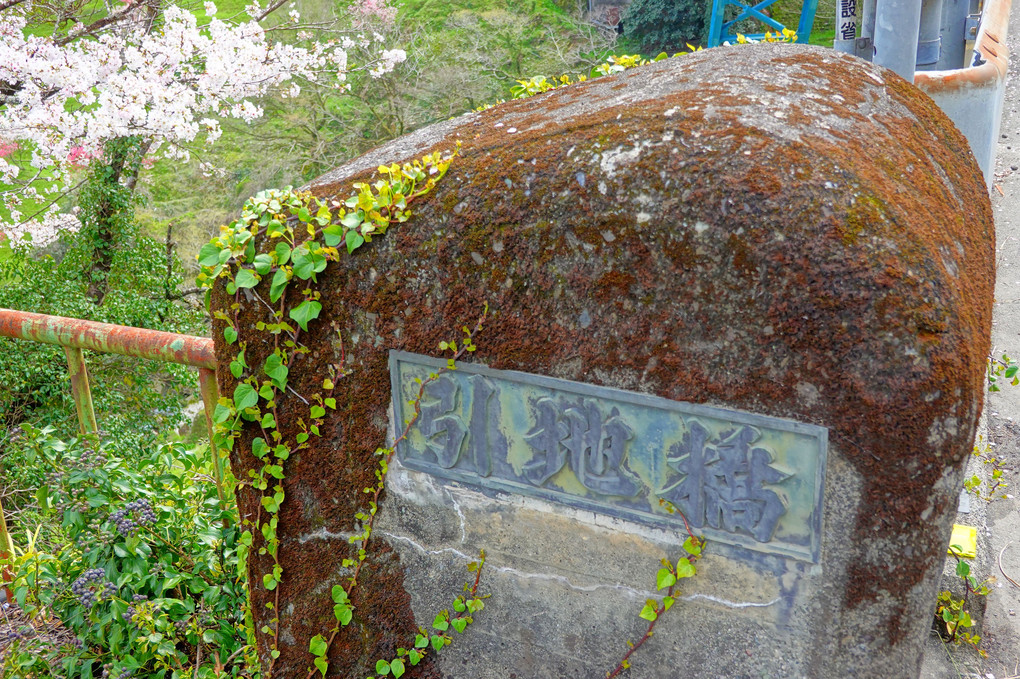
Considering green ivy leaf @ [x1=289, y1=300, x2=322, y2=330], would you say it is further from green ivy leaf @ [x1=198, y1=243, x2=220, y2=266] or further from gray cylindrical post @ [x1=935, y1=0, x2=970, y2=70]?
gray cylindrical post @ [x1=935, y1=0, x2=970, y2=70]

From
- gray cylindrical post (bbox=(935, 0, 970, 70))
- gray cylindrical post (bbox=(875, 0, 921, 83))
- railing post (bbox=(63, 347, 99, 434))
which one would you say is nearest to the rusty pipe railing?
railing post (bbox=(63, 347, 99, 434))

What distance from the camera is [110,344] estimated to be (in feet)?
6.95

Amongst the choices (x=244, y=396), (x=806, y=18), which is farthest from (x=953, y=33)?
(x=244, y=396)

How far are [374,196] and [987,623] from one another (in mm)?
2073

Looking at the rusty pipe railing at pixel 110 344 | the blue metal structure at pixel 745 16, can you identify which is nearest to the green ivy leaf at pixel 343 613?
the rusty pipe railing at pixel 110 344

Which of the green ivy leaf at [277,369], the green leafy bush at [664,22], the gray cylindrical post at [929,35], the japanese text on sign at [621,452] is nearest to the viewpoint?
the japanese text on sign at [621,452]

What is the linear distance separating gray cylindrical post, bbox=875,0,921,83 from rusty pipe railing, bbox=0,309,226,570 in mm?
2736

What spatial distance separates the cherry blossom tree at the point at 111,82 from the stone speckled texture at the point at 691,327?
4.10m

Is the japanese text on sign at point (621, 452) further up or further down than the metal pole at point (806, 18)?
further down

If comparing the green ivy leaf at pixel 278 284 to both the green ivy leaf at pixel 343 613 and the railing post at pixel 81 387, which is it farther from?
the railing post at pixel 81 387

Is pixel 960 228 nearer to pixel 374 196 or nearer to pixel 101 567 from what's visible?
pixel 374 196

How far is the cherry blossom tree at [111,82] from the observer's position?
16.5 feet

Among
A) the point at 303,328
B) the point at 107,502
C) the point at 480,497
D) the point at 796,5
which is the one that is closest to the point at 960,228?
the point at 480,497

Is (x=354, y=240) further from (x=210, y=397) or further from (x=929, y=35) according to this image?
(x=929, y=35)
